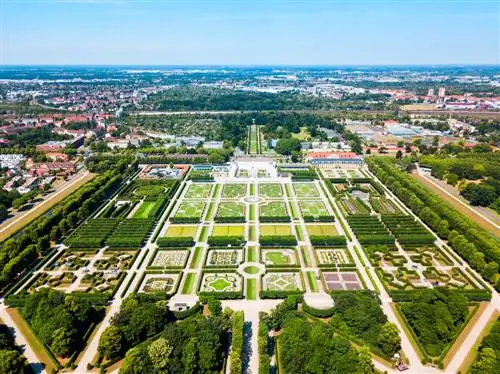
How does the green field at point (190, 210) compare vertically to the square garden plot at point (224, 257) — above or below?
below

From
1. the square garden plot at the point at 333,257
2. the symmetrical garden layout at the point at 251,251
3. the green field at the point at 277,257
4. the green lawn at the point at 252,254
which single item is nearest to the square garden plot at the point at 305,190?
the symmetrical garden layout at the point at 251,251

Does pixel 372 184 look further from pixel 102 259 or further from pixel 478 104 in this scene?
pixel 478 104

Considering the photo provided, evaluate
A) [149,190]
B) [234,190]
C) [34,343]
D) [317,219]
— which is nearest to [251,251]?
[317,219]

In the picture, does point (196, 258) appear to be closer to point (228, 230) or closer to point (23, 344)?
point (228, 230)

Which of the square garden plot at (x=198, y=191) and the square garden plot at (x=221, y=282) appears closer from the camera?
the square garden plot at (x=221, y=282)

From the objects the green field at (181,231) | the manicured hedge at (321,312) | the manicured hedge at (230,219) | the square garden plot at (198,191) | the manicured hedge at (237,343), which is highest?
the manicured hedge at (237,343)

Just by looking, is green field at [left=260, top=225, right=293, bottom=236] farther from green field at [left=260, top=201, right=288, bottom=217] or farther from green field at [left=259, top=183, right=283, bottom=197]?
green field at [left=259, top=183, right=283, bottom=197]

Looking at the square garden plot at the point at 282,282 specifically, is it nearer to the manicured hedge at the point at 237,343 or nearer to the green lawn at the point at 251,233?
the manicured hedge at the point at 237,343

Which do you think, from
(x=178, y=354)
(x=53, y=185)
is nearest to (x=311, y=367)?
(x=178, y=354)
